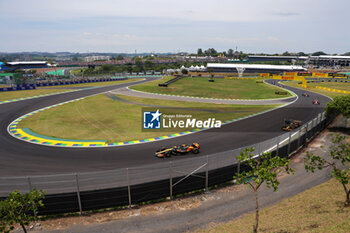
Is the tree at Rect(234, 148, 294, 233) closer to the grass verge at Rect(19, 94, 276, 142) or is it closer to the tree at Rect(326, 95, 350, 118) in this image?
the grass verge at Rect(19, 94, 276, 142)

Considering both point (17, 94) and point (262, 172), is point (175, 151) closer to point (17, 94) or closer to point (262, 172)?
point (262, 172)

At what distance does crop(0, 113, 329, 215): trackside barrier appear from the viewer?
488 inches

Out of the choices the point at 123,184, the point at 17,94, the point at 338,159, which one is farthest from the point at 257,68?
the point at 123,184

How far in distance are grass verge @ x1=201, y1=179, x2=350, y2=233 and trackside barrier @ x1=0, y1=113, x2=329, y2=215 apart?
3666 mm

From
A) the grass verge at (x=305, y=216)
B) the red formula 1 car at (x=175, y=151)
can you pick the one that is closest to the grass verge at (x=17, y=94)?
the red formula 1 car at (x=175, y=151)

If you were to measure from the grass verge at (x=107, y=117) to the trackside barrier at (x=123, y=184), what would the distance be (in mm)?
8938

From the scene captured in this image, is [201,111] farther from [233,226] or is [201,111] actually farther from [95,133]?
[233,226]

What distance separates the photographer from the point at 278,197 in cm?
1404

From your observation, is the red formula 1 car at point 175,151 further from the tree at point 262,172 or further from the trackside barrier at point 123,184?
the tree at point 262,172

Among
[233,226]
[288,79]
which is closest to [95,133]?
[233,226]

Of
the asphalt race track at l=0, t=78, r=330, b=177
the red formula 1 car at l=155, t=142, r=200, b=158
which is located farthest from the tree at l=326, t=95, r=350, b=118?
the red formula 1 car at l=155, t=142, r=200, b=158

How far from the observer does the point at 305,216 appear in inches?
427

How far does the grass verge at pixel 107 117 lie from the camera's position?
26062mm

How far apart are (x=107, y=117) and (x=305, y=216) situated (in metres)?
29.1
